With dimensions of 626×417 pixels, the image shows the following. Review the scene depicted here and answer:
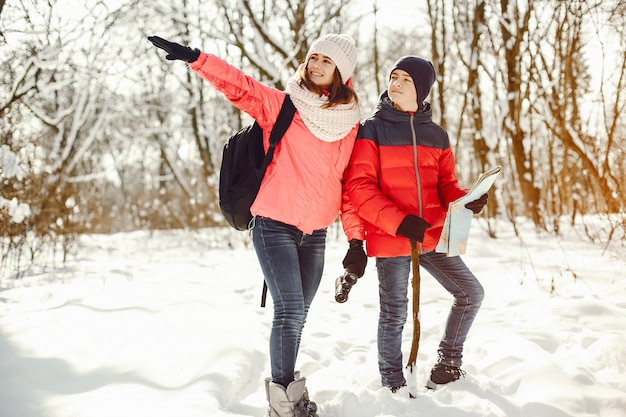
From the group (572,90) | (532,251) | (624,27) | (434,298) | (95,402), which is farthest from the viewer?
(572,90)

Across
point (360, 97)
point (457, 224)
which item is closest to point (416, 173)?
point (457, 224)

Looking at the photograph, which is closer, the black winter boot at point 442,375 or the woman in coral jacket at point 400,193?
the woman in coral jacket at point 400,193

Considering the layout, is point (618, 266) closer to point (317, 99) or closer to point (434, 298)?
point (434, 298)

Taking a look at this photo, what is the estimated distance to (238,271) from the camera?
619 cm

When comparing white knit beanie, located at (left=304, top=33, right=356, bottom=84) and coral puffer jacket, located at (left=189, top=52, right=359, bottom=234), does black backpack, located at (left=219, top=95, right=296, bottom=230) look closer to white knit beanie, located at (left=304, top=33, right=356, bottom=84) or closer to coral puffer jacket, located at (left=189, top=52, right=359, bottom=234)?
coral puffer jacket, located at (left=189, top=52, right=359, bottom=234)

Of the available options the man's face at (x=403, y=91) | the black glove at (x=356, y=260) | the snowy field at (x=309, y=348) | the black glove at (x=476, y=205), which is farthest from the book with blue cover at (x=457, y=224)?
the snowy field at (x=309, y=348)

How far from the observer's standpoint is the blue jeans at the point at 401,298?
2.40 meters

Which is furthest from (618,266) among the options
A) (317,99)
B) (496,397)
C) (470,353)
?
(317,99)

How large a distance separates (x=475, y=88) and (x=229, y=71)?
6782mm

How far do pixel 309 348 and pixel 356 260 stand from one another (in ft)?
4.41

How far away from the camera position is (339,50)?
2.36 meters

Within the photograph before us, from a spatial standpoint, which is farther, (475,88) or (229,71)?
(475,88)

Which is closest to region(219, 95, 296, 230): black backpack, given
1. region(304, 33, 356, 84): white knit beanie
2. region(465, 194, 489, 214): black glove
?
region(304, 33, 356, 84): white knit beanie

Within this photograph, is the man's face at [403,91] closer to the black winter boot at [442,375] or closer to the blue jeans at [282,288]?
the blue jeans at [282,288]
